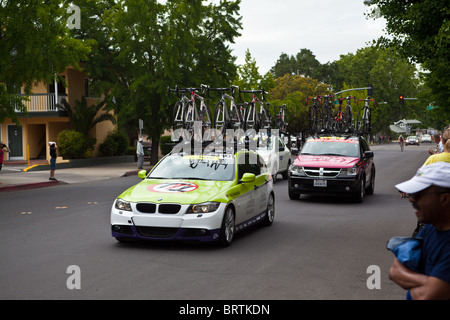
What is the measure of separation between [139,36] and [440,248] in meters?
32.0

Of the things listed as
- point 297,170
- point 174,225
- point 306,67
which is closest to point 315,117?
point 297,170

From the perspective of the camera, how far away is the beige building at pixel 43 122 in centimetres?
3712

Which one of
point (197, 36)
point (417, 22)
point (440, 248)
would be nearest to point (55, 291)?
point (440, 248)

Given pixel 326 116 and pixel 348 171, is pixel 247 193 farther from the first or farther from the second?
pixel 326 116

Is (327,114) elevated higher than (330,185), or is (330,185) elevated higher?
(327,114)

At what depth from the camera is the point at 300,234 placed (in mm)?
10797

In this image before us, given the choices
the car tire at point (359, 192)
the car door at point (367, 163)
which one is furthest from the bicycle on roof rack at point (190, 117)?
the car door at point (367, 163)

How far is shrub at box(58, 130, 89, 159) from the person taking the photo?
116 feet

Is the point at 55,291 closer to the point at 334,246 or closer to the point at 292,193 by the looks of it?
the point at 334,246

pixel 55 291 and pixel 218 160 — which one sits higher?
pixel 218 160

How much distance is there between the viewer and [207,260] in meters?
8.33

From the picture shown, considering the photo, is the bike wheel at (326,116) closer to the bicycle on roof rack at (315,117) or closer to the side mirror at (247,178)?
the bicycle on roof rack at (315,117)

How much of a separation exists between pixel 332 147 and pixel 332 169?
160cm

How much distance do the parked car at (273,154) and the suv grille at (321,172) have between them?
5.94 metres
